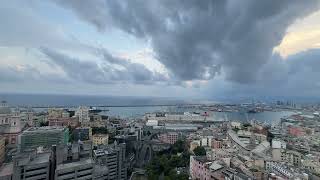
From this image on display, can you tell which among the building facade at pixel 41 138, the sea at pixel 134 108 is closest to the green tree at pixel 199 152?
the building facade at pixel 41 138

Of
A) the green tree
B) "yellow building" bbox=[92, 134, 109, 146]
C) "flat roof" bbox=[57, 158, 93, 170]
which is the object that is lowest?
the green tree

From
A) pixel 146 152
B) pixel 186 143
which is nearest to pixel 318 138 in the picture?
pixel 186 143

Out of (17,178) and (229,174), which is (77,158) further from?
(229,174)

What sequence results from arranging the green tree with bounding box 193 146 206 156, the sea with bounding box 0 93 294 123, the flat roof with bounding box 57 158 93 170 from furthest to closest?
the sea with bounding box 0 93 294 123, the green tree with bounding box 193 146 206 156, the flat roof with bounding box 57 158 93 170

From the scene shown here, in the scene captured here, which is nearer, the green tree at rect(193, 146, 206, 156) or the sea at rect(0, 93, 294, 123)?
the green tree at rect(193, 146, 206, 156)

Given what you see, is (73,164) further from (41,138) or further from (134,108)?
(134,108)

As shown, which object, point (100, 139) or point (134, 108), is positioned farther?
point (134, 108)

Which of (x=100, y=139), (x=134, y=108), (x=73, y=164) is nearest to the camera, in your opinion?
(x=73, y=164)

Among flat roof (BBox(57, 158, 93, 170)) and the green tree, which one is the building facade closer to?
flat roof (BBox(57, 158, 93, 170))

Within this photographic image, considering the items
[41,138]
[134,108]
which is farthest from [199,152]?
[134,108]

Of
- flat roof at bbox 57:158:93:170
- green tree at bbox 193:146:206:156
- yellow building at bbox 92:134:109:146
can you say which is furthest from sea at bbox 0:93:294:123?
flat roof at bbox 57:158:93:170

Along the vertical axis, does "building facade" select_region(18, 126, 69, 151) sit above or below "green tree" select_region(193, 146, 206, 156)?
above
